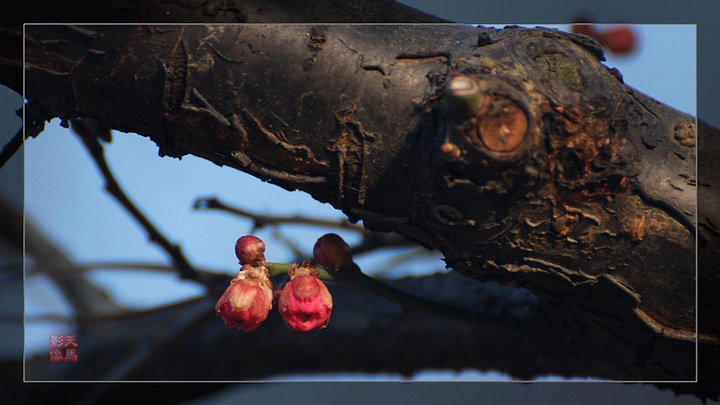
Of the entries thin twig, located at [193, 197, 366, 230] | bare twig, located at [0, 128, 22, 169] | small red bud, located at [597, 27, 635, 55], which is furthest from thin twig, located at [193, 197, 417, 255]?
small red bud, located at [597, 27, 635, 55]

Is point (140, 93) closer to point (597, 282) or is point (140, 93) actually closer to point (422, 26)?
point (422, 26)

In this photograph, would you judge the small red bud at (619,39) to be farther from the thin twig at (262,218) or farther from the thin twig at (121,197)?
the thin twig at (121,197)

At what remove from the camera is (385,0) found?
2.34 feet

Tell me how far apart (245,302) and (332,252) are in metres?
0.15

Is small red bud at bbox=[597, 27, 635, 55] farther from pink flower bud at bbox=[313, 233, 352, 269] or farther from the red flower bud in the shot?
the red flower bud

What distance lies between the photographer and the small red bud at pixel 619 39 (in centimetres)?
71

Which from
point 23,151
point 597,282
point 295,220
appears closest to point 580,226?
point 597,282

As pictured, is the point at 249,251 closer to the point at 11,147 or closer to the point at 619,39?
the point at 11,147

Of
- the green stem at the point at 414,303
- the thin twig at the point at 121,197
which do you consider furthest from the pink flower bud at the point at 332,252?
the thin twig at the point at 121,197

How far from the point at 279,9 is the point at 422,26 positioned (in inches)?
7.2

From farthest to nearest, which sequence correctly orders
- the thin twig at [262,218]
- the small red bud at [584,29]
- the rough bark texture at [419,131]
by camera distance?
the thin twig at [262,218], the small red bud at [584,29], the rough bark texture at [419,131]

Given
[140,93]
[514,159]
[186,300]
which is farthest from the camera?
[186,300]

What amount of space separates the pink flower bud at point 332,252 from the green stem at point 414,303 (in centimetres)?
1

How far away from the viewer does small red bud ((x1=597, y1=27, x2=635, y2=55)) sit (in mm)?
708
